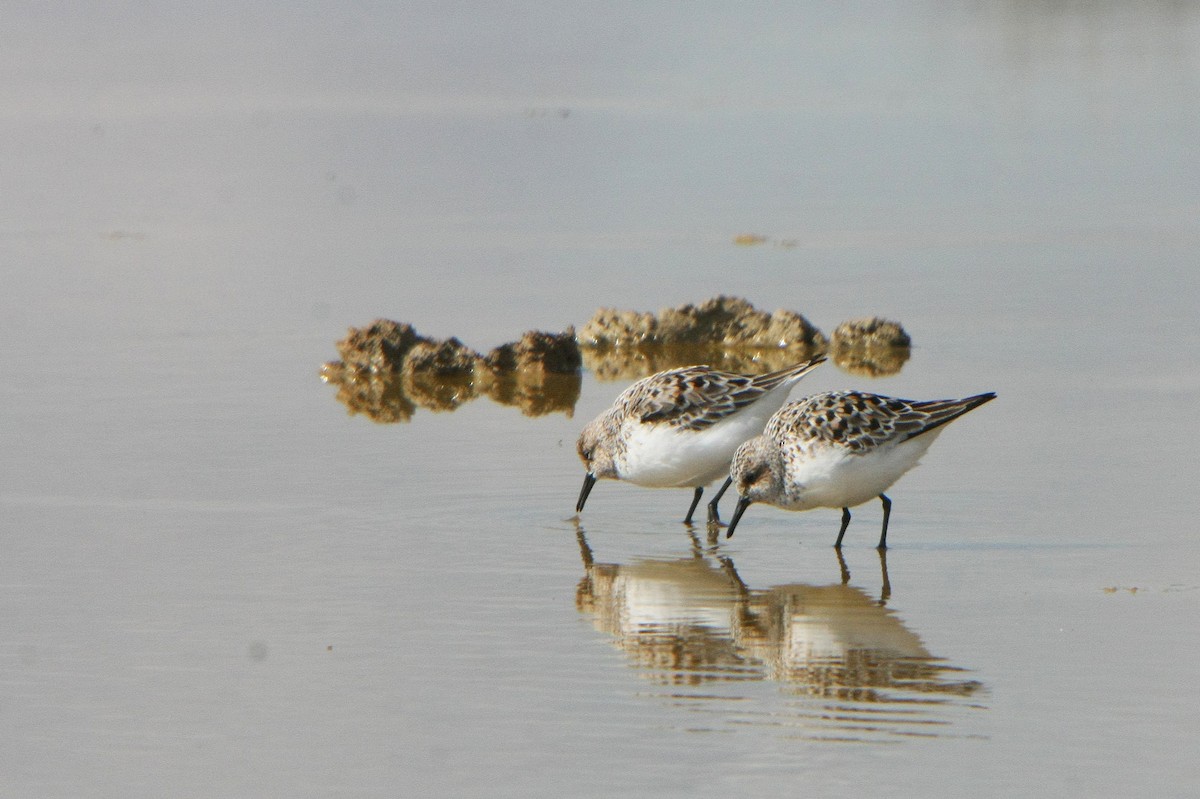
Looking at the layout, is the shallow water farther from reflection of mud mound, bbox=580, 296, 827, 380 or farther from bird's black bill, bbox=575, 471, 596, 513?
reflection of mud mound, bbox=580, 296, 827, 380

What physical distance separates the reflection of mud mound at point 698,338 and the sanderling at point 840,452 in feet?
11.5

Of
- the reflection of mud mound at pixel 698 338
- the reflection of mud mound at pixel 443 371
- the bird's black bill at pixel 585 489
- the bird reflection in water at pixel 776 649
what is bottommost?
the bird reflection in water at pixel 776 649

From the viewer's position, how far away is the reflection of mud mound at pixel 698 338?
13156 mm

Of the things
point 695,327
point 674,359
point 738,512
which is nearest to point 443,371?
point 674,359

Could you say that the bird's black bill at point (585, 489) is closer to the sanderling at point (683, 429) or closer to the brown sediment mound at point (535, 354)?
the sanderling at point (683, 429)

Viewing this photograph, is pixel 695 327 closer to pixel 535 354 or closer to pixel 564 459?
pixel 535 354

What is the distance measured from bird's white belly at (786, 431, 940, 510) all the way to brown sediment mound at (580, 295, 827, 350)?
3823mm

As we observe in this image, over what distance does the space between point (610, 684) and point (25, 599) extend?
8.32ft

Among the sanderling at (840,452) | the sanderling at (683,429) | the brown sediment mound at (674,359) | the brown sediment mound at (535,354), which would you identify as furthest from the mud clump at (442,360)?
the sanderling at (840,452)

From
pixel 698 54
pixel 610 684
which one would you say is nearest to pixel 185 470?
pixel 610 684

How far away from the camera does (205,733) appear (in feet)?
22.3

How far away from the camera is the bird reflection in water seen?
7008 millimetres

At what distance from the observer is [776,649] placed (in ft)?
25.8

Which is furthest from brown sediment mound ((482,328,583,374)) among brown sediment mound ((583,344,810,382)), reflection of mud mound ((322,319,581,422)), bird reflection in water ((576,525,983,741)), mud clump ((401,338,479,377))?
bird reflection in water ((576,525,983,741))
